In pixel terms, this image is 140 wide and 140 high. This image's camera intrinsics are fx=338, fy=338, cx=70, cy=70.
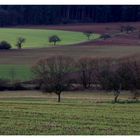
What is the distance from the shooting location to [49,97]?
12.2 meters

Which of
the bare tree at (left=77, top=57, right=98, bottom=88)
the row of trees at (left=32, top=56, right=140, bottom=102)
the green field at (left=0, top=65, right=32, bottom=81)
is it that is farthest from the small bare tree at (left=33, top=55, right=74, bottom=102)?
the green field at (left=0, top=65, right=32, bottom=81)

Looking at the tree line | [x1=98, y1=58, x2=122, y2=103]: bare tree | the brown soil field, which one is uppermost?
the tree line

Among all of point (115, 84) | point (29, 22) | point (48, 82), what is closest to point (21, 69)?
point (29, 22)

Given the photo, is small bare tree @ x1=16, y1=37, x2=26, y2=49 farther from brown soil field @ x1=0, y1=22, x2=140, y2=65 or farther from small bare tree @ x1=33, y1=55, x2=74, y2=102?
small bare tree @ x1=33, y1=55, x2=74, y2=102

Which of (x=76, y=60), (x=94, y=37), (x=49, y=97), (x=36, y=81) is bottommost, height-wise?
(x=49, y=97)

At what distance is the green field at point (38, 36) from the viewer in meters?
7.97

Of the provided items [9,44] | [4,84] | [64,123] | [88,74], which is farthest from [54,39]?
[64,123]

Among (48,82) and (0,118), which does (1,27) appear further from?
(48,82)

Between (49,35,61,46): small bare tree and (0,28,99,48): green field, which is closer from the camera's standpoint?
(0,28,99,48): green field

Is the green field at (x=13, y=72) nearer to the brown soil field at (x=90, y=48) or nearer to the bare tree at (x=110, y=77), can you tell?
the brown soil field at (x=90, y=48)

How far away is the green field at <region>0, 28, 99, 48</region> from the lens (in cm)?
797

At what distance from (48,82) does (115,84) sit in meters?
2.44

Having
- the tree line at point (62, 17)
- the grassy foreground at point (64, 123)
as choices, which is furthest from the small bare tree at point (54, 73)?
the grassy foreground at point (64, 123)

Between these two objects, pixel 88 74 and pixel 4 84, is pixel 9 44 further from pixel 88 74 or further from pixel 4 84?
pixel 88 74
